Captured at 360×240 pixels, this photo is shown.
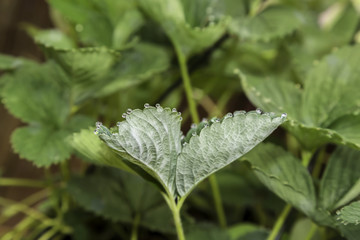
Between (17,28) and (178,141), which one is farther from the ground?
(17,28)

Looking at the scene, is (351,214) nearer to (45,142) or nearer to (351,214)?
(351,214)

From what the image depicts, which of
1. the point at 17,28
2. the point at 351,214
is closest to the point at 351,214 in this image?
the point at 351,214

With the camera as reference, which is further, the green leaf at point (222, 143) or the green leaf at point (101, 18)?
the green leaf at point (101, 18)

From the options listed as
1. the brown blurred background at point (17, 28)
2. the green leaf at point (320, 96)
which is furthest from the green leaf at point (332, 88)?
the brown blurred background at point (17, 28)

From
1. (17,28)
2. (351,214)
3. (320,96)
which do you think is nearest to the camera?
(351,214)

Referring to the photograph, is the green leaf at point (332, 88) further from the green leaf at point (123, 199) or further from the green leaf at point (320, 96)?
the green leaf at point (123, 199)

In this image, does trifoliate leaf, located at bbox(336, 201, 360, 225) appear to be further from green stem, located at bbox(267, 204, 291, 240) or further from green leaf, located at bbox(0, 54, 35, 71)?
green leaf, located at bbox(0, 54, 35, 71)
